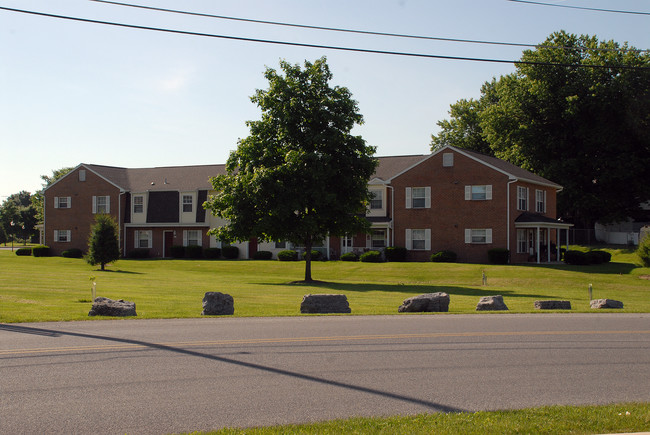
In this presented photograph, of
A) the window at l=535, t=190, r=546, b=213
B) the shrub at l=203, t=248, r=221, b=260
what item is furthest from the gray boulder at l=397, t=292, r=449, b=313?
the shrub at l=203, t=248, r=221, b=260

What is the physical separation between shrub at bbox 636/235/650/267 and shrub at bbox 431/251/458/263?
11.1 meters

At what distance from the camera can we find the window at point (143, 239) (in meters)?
57.0

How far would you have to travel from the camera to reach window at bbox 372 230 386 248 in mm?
48750

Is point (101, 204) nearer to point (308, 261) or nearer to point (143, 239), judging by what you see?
point (143, 239)

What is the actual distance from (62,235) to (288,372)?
5371cm

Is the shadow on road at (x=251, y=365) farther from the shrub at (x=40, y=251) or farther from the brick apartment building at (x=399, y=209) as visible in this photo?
the shrub at (x=40, y=251)

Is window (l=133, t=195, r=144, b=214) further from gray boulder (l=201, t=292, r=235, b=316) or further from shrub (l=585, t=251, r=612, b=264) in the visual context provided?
gray boulder (l=201, t=292, r=235, b=316)

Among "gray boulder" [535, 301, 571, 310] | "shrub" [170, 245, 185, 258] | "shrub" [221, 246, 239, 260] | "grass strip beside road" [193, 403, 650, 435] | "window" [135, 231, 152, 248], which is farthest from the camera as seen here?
"window" [135, 231, 152, 248]

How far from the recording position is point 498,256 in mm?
42875

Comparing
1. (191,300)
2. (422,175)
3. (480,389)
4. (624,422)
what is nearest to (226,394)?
(480,389)

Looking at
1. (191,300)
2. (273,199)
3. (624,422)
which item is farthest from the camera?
(273,199)

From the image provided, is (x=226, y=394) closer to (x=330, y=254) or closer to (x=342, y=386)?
(x=342, y=386)

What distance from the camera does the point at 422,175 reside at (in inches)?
1828

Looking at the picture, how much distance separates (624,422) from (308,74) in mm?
29810
